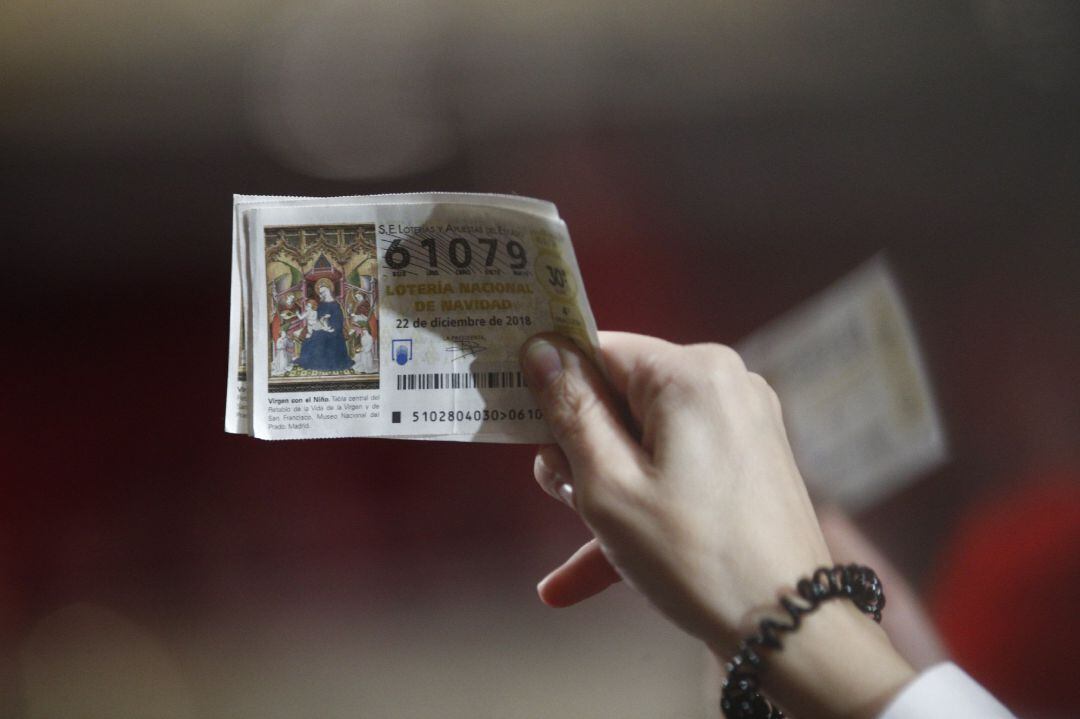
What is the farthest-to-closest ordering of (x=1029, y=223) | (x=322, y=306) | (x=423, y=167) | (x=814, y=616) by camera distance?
1. (x=1029, y=223)
2. (x=423, y=167)
3. (x=322, y=306)
4. (x=814, y=616)

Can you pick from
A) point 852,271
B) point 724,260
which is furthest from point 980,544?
point 724,260

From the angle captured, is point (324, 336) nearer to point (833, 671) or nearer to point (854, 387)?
A: point (833, 671)

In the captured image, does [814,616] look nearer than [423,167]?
Yes

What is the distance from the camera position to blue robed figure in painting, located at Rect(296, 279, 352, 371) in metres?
0.72

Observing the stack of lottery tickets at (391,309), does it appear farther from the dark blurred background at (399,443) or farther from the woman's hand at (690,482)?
the dark blurred background at (399,443)

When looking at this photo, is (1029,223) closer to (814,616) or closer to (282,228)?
(814,616)

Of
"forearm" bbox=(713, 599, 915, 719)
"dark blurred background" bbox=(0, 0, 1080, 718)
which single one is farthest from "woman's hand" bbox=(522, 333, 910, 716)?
"dark blurred background" bbox=(0, 0, 1080, 718)

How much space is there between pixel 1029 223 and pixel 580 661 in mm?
1392

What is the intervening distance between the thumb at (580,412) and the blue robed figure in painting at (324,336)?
0.20 meters

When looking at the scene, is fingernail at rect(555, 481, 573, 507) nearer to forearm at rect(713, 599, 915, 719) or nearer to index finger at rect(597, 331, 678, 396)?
index finger at rect(597, 331, 678, 396)

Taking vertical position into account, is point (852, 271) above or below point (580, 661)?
above

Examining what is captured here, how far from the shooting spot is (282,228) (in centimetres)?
73

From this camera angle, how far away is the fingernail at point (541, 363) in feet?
2.12

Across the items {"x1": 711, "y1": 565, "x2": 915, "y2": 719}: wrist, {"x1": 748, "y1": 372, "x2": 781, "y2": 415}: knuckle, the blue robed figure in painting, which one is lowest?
{"x1": 711, "y1": 565, "x2": 915, "y2": 719}: wrist
